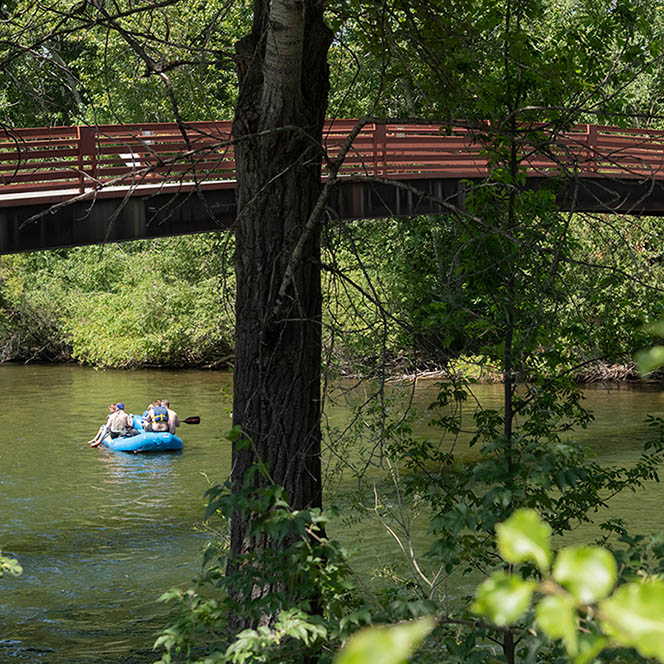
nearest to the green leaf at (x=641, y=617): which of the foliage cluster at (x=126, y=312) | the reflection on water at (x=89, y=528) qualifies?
the reflection on water at (x=89, y=528)

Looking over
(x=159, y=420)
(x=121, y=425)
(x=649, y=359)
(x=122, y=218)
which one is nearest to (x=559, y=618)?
(x=649, y=359)

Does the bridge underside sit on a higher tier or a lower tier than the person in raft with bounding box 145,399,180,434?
higher

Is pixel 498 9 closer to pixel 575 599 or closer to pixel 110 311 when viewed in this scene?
pixel 575 599

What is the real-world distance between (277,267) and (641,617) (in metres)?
4.49

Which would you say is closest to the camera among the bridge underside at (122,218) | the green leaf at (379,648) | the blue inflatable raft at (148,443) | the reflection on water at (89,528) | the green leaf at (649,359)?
the green leaf at (379,648)

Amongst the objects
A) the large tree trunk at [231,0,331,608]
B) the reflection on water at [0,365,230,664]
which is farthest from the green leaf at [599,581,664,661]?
the reflection on water at [0,365,230,664]

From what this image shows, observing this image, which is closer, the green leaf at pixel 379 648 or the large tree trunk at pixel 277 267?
the green leaf at pixel 379 648

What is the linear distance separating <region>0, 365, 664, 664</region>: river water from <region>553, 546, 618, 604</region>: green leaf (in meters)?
4.48

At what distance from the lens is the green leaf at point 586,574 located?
849 mm

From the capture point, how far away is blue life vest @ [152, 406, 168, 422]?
60.6 ft

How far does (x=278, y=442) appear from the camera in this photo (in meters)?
5.23

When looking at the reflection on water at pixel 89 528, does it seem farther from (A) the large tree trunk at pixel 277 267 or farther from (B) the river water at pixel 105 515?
(A) the large tree trunk at pixel 277 267

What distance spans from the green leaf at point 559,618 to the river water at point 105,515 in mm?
4454

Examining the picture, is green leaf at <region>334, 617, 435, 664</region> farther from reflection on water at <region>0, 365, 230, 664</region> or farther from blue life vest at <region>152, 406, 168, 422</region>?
blue life vest at <region>152, 406, 168, 422</region>
